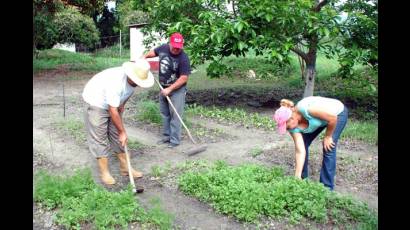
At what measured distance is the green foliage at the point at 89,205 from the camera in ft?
13.1

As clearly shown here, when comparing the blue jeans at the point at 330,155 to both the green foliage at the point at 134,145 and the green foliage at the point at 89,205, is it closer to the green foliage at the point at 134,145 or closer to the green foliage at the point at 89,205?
the green foliage at the point at 89,205

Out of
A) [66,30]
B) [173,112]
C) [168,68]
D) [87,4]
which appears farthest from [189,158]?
[66,30]

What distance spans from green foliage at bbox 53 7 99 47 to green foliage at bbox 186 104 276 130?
1254 centimetres

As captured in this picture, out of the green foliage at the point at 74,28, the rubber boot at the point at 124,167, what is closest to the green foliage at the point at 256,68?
A: the green foliage at the point at 74,28

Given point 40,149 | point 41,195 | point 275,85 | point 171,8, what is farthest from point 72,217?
point 275,85

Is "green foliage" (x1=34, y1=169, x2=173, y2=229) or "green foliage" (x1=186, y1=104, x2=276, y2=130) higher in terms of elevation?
"green foliage" (x1=186, y1=104, x2=276, y2=130)

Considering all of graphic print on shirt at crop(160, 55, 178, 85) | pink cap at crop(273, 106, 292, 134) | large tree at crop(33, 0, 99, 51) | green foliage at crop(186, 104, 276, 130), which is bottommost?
green foliage at crop(186, 104, 276, 130)

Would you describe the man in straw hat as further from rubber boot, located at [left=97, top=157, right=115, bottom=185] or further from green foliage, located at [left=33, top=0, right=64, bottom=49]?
green foliage, located at [left=33, top=0, right=64, bottom=49]

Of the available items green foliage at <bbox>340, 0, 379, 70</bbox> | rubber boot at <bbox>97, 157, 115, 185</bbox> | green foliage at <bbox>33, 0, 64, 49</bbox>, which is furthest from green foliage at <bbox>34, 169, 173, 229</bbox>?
green foliage at <bbox>33, 0, 64, 49</bbox>

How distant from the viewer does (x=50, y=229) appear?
Answer: 4.01 metres

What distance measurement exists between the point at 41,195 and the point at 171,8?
508 cm

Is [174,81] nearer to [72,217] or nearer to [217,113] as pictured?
[217,113]

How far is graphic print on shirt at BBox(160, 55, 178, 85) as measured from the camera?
21.2 feet

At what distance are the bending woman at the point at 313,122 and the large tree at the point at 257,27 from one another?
2955mm
